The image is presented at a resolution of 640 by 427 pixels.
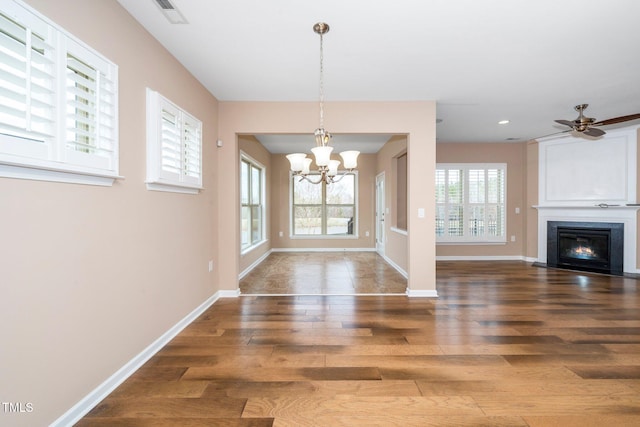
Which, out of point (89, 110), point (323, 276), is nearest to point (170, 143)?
point (89, 110)

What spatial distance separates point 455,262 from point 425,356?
15.0 feet

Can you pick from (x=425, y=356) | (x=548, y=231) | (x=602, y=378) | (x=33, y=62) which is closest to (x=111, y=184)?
(x=33, y=62)

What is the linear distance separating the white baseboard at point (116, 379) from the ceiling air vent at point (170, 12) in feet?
7.93

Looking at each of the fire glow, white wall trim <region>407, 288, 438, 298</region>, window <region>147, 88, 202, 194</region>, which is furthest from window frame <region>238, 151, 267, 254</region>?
the fire glow

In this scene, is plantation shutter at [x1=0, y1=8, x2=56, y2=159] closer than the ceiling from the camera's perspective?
Yes

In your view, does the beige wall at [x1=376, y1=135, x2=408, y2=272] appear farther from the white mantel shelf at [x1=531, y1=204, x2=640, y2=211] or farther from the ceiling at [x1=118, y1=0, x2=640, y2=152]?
the white mantel shelf at [x1=531, y1=204, x2=640, y2=211]

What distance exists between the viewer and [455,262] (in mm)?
6465

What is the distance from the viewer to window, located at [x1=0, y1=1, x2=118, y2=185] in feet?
4.37

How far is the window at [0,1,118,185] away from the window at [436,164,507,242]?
20.3ft

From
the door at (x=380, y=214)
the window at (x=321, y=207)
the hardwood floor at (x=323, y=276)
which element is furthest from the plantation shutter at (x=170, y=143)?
the window at (x=321, y=207)

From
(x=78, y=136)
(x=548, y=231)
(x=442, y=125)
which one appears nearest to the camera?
(x=78, y=136)

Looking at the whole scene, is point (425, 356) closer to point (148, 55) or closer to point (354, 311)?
point (354, 311)

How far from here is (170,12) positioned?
2164mm

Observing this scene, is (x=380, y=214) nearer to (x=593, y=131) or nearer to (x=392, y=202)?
(x=392, y=202)
